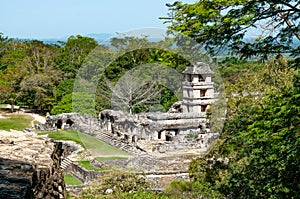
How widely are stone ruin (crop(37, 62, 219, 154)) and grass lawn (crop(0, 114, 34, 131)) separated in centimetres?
517

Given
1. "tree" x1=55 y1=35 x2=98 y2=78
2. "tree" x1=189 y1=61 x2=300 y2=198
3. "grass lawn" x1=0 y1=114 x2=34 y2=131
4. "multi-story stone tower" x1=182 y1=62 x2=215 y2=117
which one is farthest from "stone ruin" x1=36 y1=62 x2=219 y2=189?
"tree" x1=55 y1=35 x2=98 y2=78

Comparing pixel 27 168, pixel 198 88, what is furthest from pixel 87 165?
pixel 27 168

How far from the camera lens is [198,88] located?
2566 cm

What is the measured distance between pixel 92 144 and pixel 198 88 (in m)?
6.60

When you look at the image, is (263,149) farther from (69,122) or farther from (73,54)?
(73,54)

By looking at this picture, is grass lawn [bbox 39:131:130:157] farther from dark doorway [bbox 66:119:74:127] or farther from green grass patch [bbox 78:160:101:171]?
dark doorway [bbox 66:119:74:127]

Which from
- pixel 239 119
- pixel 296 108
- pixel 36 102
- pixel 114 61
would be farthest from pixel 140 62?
pixel 296 108

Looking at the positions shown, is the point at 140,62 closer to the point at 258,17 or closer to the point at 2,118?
the point at 2,118

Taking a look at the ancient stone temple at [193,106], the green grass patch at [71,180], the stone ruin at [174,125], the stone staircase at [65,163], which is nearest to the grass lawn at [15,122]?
the stone ruin at [174,125]

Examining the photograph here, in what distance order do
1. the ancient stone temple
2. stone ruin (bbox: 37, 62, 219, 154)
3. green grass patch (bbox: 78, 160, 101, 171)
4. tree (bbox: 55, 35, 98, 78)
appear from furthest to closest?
tree (bbox: 55, 35, 98, 78) < the ancient stone temple < stone ruin (bbox: 37, 62, 219, 154) < green grass patch (bbox: 78, 160, 101, 171)

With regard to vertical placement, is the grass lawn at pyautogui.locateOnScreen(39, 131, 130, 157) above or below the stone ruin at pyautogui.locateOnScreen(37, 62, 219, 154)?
below

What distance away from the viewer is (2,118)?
32688 mm

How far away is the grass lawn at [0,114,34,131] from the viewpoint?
2995cm

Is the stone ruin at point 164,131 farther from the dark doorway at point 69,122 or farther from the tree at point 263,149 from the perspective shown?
the tree at point 263,149
